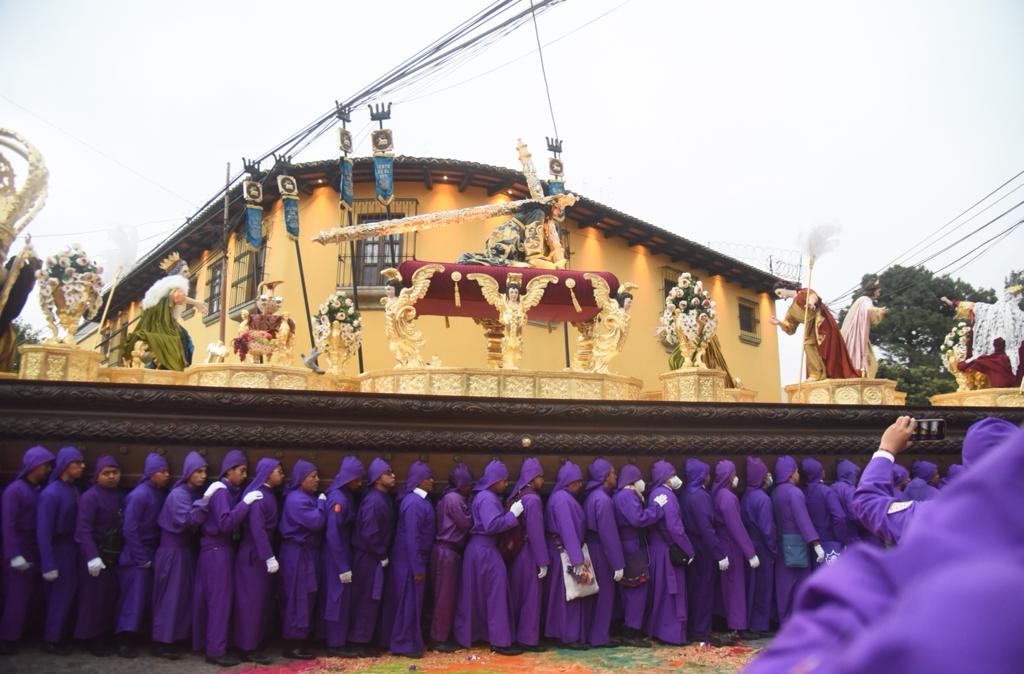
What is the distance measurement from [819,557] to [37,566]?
289 inches

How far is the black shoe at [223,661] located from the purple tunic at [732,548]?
15.6 ft

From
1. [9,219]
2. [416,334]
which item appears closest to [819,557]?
[416,334]

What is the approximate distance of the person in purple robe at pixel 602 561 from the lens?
7.19 metres

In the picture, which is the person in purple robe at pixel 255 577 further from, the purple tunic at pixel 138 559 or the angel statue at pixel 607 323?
the angel statue at pixel 607 323

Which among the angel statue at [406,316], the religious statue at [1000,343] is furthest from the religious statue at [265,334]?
the religious statue at [1000,343]

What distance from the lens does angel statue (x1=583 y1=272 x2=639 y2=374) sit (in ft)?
30.8

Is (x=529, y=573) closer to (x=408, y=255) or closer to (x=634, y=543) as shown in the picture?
(x=634, y=543)

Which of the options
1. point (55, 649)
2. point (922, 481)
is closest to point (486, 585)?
point (55, 649)

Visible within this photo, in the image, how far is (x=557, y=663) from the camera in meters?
6.51

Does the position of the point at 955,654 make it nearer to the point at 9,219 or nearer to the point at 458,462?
the point at 458,462

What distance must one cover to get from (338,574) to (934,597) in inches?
260

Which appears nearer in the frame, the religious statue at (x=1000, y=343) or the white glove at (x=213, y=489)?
the white glove at (x=213, y=489)

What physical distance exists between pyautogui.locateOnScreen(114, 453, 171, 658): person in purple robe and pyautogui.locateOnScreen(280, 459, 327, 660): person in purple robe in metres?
1.12

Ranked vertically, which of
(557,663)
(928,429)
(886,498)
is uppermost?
(928,429)
